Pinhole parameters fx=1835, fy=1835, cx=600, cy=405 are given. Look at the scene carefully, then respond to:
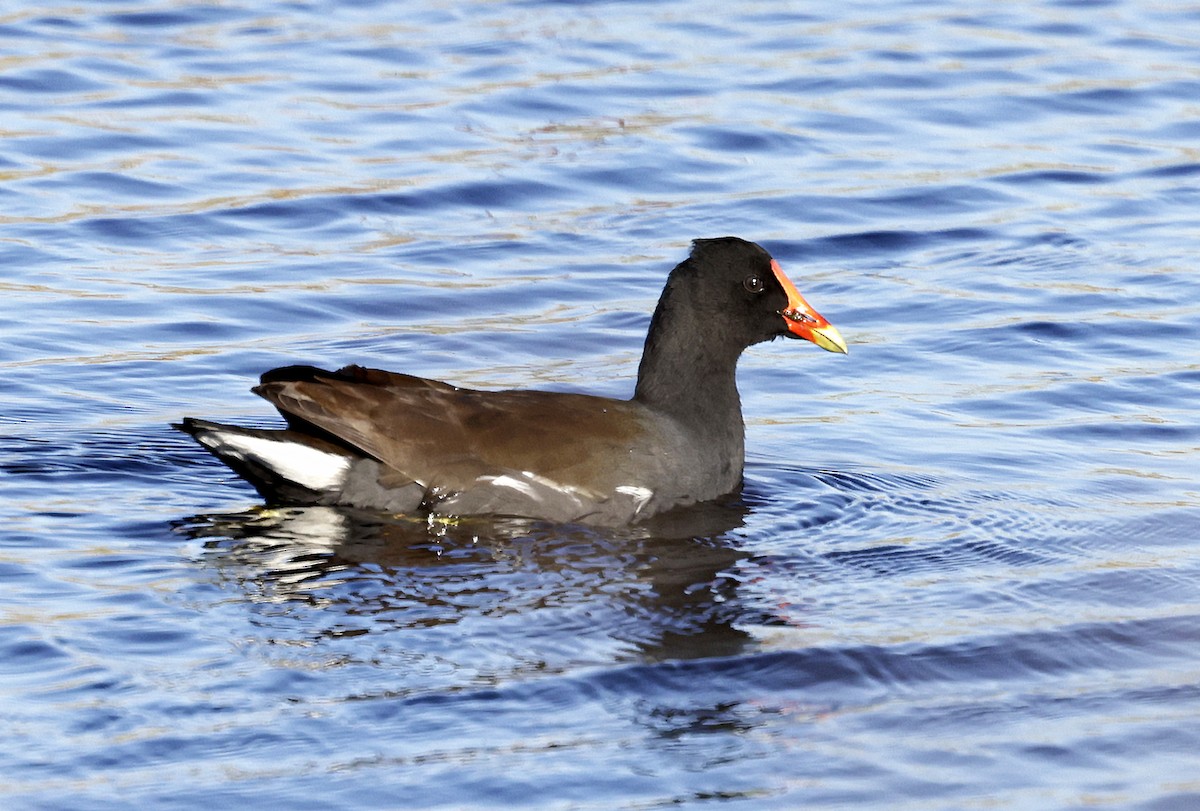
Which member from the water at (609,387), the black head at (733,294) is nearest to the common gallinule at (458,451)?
the water at (609,387)

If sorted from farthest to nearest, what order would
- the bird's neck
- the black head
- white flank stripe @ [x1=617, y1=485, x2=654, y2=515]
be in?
the black head → the bird's neck → white flank stripe @ [x1=617, y1=485, x2=654, y2=515]

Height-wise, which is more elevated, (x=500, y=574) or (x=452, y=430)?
(x=452, y=430)

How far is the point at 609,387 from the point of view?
29.2 ft

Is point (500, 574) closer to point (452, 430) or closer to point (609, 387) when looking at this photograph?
point (452, 430)

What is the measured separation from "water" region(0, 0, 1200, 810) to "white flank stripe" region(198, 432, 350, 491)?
0.21 m

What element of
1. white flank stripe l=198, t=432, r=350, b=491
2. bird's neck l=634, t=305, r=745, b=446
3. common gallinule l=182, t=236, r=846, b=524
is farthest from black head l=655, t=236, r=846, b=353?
white flank stripe l=198, t=432, r=350, b=491

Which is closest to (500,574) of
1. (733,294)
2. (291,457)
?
(291,457)

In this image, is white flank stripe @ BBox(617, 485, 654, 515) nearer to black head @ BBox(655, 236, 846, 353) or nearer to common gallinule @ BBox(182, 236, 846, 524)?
common gallinule @ BBox(182, 236, 846, 524)

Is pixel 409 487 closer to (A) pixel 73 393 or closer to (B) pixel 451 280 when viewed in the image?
(A) pixel 73 393

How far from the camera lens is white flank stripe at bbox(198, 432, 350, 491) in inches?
270

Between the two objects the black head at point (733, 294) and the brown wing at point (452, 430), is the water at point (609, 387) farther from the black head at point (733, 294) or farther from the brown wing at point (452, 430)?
the black head at point (733, 294)

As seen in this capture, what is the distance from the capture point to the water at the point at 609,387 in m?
5.12

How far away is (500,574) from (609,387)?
262 cm

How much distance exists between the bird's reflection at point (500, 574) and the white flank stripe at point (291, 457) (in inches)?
5.1
